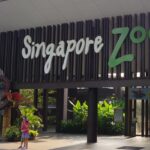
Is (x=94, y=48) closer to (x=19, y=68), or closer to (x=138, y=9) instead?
(x=138, y=9)

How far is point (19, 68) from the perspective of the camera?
29.3 m

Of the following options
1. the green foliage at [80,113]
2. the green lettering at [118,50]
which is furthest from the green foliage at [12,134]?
the green foliage at [80,113]

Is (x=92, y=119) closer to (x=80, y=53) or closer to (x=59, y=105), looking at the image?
(x=80, y=53)

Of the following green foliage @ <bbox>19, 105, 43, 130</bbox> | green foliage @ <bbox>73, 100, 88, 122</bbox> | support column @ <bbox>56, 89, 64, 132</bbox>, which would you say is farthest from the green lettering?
support column @ <bbox>56, 89, 64, 132</bbox>

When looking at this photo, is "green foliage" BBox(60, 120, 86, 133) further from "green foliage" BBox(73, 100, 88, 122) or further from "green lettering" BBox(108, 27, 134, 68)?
"green lettering" BBox(108, 27, 134, 68)

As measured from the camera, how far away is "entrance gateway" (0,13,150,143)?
81.4 feet

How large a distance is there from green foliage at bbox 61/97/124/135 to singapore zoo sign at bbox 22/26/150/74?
944cm

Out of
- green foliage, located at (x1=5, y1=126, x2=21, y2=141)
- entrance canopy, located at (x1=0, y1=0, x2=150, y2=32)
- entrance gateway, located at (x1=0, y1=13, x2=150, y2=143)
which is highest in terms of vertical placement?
entrance canopy, located at (x1=0, y1=0, x2=150, y2=32)

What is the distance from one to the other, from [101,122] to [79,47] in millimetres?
10614

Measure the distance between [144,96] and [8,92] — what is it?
37.7 feet

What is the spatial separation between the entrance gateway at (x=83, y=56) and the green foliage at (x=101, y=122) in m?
8.72

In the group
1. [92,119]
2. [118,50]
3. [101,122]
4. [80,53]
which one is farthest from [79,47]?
[101,122]

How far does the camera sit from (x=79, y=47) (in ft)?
87.7

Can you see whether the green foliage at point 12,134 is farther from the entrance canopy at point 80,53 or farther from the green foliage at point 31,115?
the entrance canopy at point 80,53
